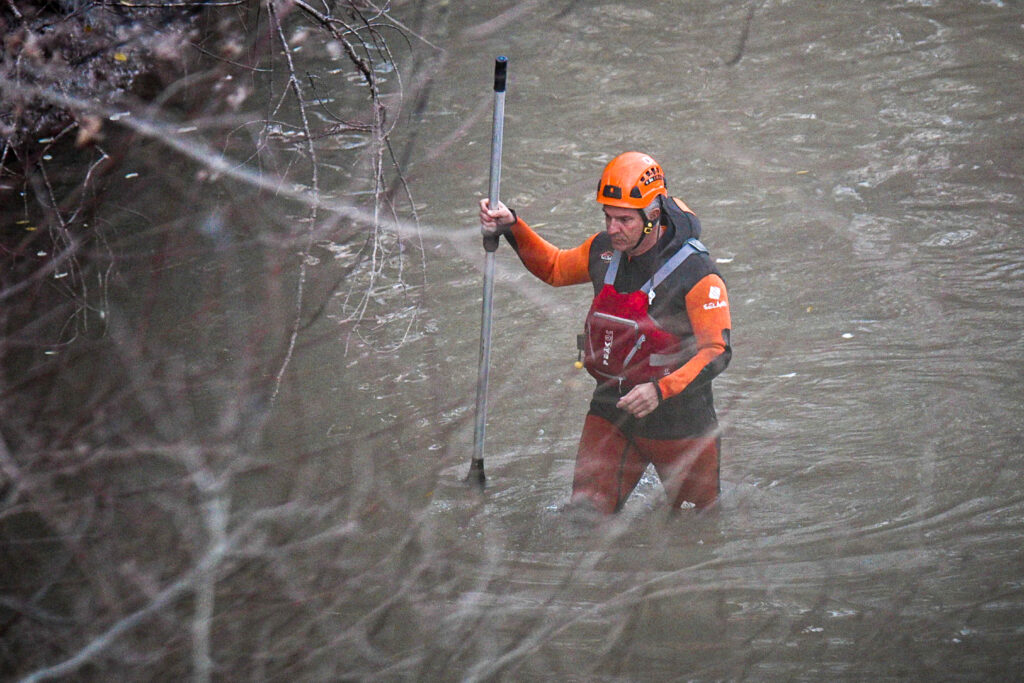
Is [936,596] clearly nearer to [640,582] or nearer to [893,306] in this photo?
[640,582]

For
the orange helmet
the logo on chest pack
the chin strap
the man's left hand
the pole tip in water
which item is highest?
the orange helmet

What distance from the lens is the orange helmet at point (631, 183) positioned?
175 inches

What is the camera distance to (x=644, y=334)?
4.57m

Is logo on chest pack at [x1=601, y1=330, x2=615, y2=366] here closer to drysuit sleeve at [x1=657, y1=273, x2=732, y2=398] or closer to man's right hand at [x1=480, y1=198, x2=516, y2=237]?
drysuit sleeve at [x1=657, y1=273, x2=732, y2=398]

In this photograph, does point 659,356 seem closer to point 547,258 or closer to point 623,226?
point 623,226

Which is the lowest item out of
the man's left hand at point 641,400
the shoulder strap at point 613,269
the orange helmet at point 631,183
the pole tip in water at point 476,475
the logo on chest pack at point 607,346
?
the pole tip in water at point 476,475

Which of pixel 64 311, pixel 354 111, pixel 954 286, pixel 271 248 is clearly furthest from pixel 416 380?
pixel 354 111

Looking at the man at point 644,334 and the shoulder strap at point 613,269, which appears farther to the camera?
the shoulder strap at point 613,269

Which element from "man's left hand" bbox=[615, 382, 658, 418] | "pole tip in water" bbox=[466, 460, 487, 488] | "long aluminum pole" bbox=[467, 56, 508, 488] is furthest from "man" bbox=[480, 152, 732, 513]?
"pole tip in water" bbox=[466, 460, 487, 488]

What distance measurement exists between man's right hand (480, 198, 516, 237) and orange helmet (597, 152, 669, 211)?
1.85 ft

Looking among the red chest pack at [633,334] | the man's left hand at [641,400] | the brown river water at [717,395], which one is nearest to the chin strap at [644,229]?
the red chest pack at [633,334]

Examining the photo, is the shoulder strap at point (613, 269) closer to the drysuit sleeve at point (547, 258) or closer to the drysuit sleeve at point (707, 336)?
the drysuit sleeve at point (547, 258)

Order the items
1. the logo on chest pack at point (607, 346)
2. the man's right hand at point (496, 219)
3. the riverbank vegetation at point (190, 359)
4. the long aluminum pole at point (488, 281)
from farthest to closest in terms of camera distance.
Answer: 1. the man's right hand at point (496, 219)
2. the long aluminum pole at point (488, 281)
3. the logo on chest pack at point (607, 346)
4. the riverbank vegetation at point (190, 359)

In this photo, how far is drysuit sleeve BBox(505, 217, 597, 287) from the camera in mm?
4934
